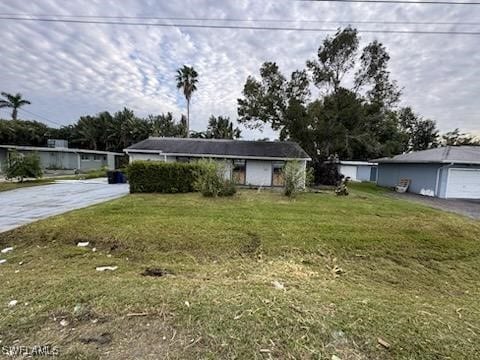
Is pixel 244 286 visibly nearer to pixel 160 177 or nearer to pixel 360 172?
pixel 160 177

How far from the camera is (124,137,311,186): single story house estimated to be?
17.8 metres

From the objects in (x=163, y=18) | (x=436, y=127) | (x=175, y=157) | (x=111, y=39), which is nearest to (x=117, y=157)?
(x=175, y=157)

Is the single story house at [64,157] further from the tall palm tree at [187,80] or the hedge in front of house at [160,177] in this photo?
the hedge in front of house at [160,177]

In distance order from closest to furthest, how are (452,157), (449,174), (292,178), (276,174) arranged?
(292,178) → (449,174) → (452,157) → (276,174)

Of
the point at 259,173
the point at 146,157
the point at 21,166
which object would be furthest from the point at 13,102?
the point at 259,173

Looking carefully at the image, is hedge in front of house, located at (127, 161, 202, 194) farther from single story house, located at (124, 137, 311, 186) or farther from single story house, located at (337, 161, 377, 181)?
single story house, located at (337, 161, 377, 181)

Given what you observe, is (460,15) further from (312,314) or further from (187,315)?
(187,315)

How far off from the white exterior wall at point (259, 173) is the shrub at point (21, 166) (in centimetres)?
1465

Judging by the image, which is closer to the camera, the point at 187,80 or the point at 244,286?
the point at 244,286

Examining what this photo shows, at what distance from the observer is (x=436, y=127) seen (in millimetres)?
38469

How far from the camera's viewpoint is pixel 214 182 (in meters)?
11.6

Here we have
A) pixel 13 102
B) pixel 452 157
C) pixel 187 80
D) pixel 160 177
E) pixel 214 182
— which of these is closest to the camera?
pixel 214 182

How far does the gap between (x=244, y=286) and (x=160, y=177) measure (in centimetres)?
1024

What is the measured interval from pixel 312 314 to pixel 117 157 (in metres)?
39.1
